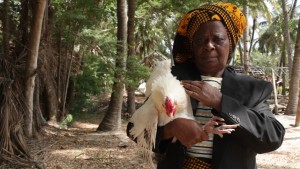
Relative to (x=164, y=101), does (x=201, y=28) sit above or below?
above

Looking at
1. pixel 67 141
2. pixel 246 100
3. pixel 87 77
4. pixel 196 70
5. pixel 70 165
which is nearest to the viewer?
pixel 246 100

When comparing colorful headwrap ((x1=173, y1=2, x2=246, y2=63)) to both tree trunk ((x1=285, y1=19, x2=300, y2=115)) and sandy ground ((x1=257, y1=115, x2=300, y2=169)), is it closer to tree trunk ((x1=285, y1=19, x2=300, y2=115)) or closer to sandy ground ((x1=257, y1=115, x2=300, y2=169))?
sandy ground ((x1=257, y1=115, x2=300, y2=169))

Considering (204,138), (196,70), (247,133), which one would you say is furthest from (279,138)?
(196,70)

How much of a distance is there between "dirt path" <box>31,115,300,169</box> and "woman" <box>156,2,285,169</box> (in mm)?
3415

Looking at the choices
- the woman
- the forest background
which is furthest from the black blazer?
the forest background

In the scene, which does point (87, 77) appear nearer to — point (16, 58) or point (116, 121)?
point (116, 121)

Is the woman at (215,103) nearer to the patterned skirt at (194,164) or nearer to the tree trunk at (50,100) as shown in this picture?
the patterned skirt at (194,164)

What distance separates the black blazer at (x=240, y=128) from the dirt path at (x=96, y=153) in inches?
135

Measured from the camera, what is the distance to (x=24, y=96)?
589cm

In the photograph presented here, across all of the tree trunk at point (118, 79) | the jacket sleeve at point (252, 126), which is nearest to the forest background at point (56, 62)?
the tree trunk at point (118, 79)

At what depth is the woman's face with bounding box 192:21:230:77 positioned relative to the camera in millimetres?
1497

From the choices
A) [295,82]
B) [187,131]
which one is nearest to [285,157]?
[295,82]

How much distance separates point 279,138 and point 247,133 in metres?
0.18

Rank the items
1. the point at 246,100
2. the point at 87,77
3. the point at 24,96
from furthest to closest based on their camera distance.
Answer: the point at 87,77, the point at 24,96, the point at 246,100
